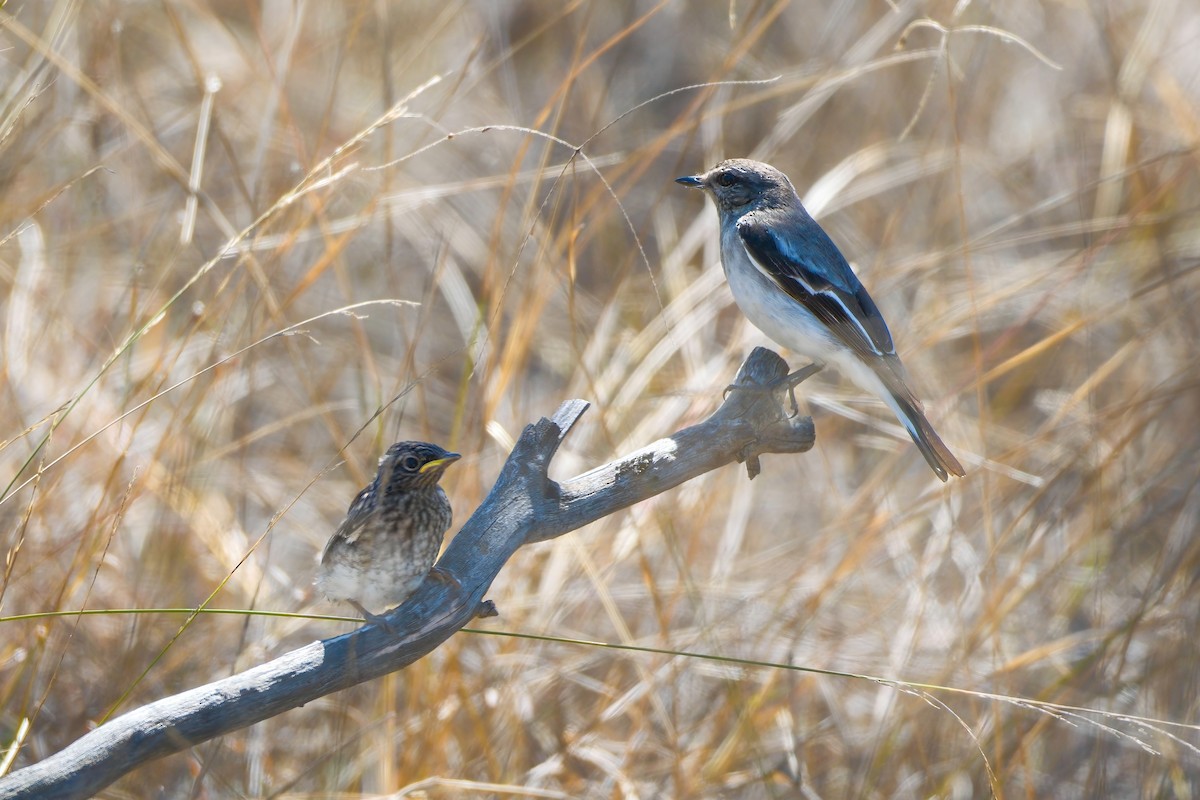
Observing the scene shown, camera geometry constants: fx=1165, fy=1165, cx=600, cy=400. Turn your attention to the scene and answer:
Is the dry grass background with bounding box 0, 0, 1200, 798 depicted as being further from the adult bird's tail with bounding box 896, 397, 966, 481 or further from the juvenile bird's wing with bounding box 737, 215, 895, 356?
the adult bird's tail with bounding box 896, 397, 966, 481

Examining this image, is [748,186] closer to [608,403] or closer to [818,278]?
[818,278]

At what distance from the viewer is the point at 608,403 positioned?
450cm

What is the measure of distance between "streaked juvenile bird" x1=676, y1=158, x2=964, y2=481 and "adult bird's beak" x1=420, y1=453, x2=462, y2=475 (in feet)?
4.09

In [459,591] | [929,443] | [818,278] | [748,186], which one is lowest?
[459,591]

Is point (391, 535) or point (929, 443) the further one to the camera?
point (929, 443)

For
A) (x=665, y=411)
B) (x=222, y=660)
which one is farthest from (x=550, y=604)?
(x=222, y=660)

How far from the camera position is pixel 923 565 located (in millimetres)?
4699

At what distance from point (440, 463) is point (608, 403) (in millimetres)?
1377

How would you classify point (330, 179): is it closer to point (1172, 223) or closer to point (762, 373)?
point (762, 373)

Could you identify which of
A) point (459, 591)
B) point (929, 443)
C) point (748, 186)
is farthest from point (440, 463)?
point (748, 186)

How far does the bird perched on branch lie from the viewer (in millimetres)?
3055

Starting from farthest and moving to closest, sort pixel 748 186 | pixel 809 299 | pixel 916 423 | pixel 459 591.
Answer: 1. pixel 748 186
2. pixel 809 299
3. pixel 916 423
4. pixel 459 591

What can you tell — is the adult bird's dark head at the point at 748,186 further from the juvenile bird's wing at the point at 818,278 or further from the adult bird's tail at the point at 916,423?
the adult bird's tail at the point at 916,423

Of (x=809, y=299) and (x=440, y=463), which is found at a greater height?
(x=809, y=299)
